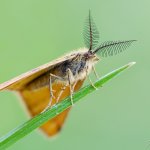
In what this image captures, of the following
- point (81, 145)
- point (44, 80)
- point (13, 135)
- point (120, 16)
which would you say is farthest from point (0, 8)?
point (13, 135)

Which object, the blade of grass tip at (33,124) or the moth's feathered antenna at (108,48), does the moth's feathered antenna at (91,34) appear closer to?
the moth's feathered antenna at (108,48)

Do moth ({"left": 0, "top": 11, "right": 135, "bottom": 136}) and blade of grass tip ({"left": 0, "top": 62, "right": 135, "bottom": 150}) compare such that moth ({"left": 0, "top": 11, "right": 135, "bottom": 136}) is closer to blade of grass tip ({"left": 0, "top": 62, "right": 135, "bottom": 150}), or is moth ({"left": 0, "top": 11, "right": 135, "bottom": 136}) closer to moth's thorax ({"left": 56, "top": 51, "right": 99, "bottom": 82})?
moth's thorax ({"left": 56, "top": 51, "right": 99, "bottom": 82})

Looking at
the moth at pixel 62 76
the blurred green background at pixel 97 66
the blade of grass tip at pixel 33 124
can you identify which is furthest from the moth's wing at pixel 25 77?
the blurred green background at pixel 97 66

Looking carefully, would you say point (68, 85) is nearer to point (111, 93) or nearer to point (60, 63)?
point (60, 63)

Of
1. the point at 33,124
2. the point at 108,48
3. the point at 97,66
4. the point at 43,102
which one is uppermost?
the point at 33,124

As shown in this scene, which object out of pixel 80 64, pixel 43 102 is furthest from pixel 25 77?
pixel 80 64

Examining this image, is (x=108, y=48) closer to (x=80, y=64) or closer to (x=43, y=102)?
(x=80, y=64)

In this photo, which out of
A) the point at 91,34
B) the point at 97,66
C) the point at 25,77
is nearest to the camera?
the point at 25,77
